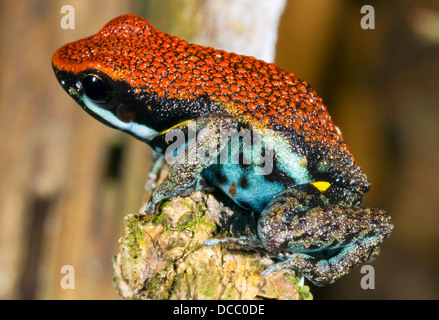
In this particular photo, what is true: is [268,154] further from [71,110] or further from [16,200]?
[16,200]

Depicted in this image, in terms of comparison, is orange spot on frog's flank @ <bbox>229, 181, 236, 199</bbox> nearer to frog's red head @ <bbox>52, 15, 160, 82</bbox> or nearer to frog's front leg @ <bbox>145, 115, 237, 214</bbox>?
frog's front leg @ <bbox>145, 115, 237, 214</bbox>

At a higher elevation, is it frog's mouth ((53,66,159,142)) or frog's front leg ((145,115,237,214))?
frog's mouth ((53,66,159,142))

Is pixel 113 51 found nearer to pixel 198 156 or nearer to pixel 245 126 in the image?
pixel 198 156

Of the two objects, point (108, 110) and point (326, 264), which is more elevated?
point (108, 110)

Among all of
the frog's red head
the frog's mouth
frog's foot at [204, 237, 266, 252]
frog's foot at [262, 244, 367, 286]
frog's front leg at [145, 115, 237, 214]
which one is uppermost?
the frog's red head

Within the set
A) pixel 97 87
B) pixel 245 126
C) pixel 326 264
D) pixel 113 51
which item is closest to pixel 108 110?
pixel 97 87

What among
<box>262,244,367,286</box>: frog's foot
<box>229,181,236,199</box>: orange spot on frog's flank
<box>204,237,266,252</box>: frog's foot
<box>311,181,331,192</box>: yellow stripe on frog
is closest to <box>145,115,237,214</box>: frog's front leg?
<box>229,181,236,199</box>: orange spot on frog's flank

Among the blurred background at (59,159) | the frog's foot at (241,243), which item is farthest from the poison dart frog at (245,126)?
the blurred background at (59,159)

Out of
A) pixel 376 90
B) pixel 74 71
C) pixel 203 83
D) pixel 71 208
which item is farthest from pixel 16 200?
pixel 376 90
